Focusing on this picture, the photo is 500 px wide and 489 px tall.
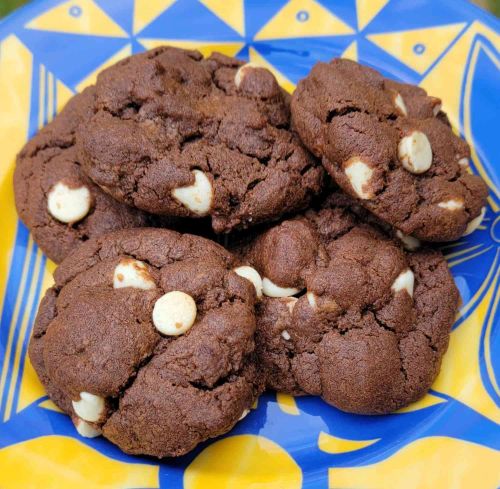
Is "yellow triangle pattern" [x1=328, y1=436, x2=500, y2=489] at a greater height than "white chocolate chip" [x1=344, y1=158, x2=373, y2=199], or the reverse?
"white chocolate chip" [x1=344, y1=158, x2=373, y2=199]

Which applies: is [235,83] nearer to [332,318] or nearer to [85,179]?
[85,179]

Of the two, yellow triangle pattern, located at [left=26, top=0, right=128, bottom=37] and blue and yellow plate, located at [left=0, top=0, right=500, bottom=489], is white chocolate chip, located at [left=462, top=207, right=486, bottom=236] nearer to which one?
blue and yellow plate, located at [left=0, top=0, right=500, bottom=489]

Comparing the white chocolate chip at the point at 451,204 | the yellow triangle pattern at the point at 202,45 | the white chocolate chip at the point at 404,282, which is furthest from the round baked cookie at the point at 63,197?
the white chocolate chip at the point at 451,204

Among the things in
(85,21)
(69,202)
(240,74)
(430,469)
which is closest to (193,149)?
(240,74)

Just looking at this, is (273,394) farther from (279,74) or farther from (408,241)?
(279,74)

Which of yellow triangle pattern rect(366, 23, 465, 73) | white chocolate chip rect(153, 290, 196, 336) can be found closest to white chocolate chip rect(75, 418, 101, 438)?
white chocolate chip rect(153, 290, 196, 336)

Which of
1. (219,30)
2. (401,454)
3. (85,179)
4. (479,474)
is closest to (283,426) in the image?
(401,454)

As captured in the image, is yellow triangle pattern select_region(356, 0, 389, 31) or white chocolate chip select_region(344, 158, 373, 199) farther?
yellow triangle pattern select_region(356, 0, 389, 31)
